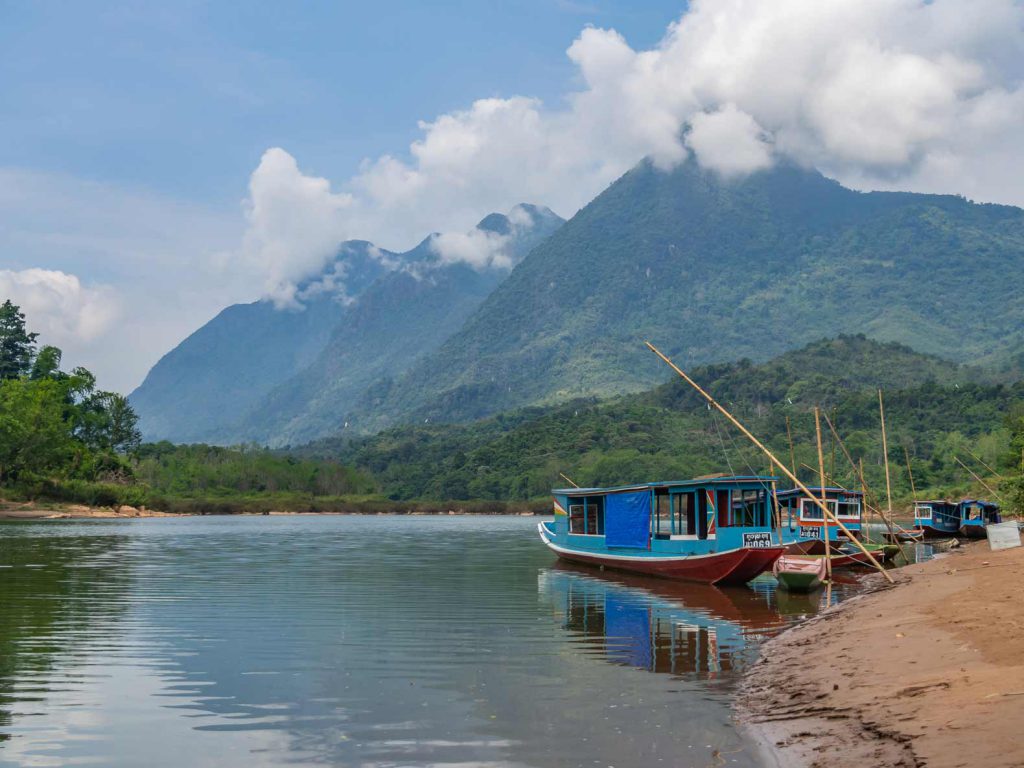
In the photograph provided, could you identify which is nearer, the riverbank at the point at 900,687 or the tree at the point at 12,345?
the riverbank at the point at 900,687

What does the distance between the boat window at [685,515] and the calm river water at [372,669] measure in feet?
6.24

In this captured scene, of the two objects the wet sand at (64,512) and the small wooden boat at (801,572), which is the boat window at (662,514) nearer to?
the small wooden boat at (801,572)

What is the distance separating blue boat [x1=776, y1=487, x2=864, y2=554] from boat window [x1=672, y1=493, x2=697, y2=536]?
3.63 metres

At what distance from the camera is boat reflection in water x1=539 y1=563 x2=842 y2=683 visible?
60.2 feet

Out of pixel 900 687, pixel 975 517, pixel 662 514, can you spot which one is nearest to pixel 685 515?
pixel 662 514

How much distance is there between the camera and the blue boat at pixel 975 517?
60531 millimetres

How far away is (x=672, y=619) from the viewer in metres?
24.5

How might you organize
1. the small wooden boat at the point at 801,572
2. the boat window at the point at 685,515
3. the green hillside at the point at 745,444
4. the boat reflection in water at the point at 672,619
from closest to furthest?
the boat reflection in water at the point at 672,619
the small wooden boat at the point at 801,572
the boat window at the point at 685,515
the green hillside at the point at 745,444

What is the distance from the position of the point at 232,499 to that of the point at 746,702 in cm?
14330

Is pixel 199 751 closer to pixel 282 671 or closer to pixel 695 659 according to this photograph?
pixel 282 671

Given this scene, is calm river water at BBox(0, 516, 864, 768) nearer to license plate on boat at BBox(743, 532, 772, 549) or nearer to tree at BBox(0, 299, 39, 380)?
license plate on boat at BBox(743, 532, 772, 549)

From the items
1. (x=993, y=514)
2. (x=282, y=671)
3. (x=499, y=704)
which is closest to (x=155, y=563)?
(x=282, y=671)

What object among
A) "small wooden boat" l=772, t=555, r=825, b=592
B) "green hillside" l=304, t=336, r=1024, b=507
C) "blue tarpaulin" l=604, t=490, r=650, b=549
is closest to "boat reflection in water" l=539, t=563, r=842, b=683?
"small wooden boat" l=772, t=555, r=825, b=592

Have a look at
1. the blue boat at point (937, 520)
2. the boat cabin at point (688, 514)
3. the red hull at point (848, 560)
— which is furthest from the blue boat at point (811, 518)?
the blue boat at point (937, 520)
